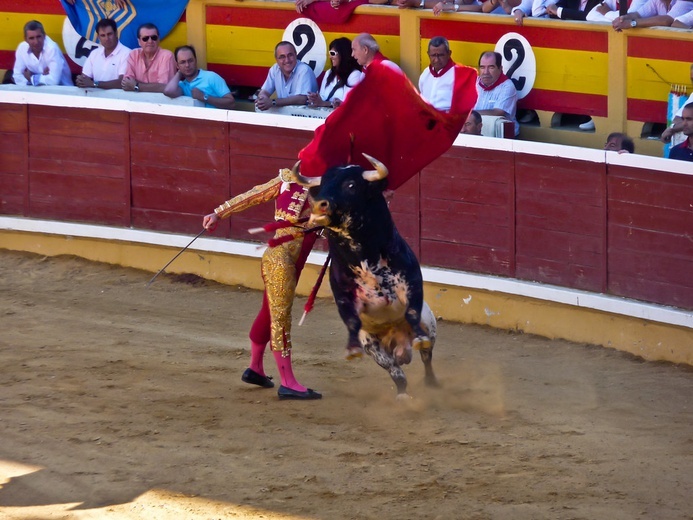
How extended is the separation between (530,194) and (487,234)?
36 cm

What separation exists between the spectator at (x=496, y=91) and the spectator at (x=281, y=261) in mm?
2063

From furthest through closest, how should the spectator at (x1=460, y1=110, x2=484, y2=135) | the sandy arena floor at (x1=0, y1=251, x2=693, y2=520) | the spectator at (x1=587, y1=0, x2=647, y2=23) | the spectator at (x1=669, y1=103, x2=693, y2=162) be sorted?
1. the spectator at (x1=587, y1=0, x2=647, y2=23)
2. the spectator at (x1=460, y1=110, x2=484, y2=135)
3. the spectator at (x1=669, y1=103, x2=693, y2=162)
4. the sandy arena floor at (x1=0, y1=251, x2=693, y2=520)

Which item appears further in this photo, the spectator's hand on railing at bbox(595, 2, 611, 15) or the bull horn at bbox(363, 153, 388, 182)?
the spectator's hand on railing at bbox(595, 2, 611, 15)

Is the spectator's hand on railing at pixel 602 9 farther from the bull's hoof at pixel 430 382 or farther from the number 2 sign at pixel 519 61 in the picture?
the bull's hoof at pixel 430 382

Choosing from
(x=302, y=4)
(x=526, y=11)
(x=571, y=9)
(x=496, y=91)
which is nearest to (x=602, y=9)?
(x=571, y=9)

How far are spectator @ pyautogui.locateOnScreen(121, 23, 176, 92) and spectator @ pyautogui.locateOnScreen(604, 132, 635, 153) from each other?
3.16m

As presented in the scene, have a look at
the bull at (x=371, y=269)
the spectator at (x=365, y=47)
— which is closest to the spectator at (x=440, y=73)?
the spectator at (x=365, y=47)

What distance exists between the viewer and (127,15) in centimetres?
930

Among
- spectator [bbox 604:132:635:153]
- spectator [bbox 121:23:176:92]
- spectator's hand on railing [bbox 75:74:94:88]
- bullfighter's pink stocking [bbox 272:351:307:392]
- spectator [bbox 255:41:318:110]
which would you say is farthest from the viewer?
spectator's hand on railing [bbox 75:74:94:88]

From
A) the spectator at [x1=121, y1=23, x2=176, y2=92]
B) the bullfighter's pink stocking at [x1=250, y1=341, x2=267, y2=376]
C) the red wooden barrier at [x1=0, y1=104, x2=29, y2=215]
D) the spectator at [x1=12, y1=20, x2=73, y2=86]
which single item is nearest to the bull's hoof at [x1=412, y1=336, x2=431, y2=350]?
the bullfighter's pink stocking at [x1=250, y1=341, x2=267, y2=376]

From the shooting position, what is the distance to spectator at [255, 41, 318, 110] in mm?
8180

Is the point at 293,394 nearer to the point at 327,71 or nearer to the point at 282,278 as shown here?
the point at 282,278

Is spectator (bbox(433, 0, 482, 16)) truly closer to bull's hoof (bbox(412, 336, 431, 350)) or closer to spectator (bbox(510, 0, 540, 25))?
spectator (bbox(510, 0, 540, 25))

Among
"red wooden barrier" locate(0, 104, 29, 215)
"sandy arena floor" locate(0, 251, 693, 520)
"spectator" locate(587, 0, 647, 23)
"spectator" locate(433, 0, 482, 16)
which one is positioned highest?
"spectator" locate(433, 0, 482, 16)
